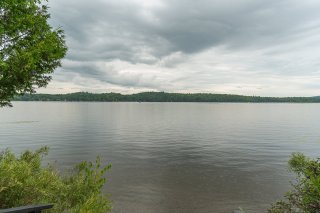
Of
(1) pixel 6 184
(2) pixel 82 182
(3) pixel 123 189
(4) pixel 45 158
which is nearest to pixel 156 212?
(3) pixel 123 189

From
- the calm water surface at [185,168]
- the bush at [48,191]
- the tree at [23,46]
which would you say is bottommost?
the calm water surface at [185,168]

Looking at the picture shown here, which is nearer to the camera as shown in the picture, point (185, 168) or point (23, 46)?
point (23, 46)

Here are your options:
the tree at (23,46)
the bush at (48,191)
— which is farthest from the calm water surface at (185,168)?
the tree at (23,46)

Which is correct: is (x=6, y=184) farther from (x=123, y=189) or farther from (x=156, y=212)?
(x=123, y=189)

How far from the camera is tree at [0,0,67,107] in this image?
11781 mm

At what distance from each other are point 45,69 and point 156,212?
12831 mm

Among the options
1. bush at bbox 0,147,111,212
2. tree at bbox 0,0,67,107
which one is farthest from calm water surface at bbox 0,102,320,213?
tree at bbox 0,0,67,107

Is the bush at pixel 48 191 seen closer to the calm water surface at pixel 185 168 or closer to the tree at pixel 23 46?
the tree at pixel 23 46

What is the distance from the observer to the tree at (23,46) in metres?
11.8

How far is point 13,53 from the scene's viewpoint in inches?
491

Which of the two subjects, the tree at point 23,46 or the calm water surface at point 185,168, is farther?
the calm water surface at point 185,168

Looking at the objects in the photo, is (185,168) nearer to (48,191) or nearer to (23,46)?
(48,191)

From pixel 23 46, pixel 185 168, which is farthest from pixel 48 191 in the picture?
pixel 185 168

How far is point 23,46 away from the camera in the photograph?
13.3m
